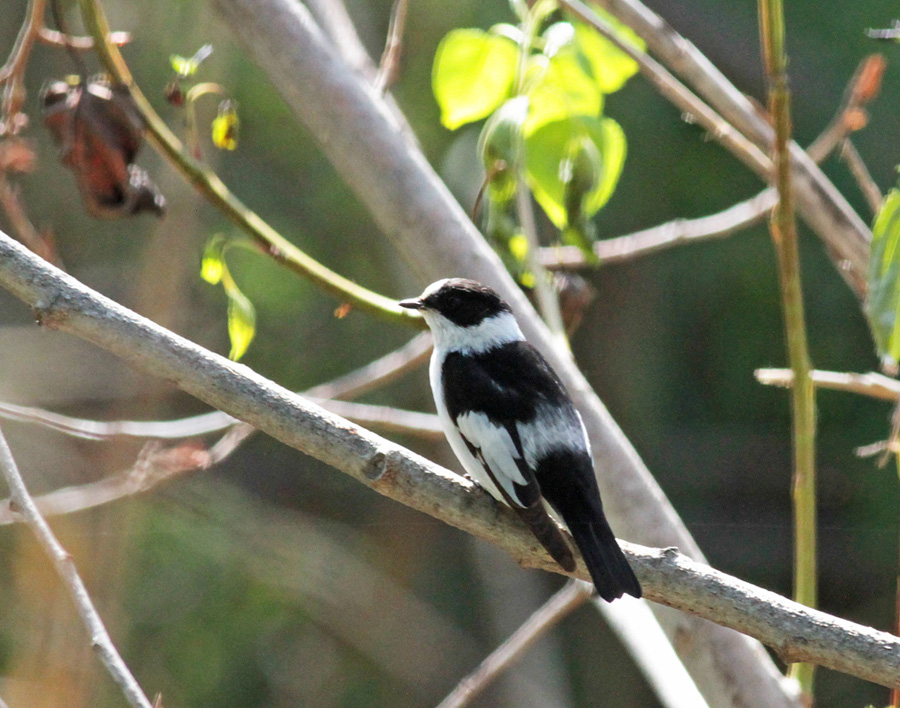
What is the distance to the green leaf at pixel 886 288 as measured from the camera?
5.05ft

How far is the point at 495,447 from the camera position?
2.02 m

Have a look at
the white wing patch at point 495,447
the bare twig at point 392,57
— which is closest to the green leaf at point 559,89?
the bare twig at point 392,57

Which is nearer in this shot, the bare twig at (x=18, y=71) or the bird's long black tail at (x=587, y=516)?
the bird's long black tail at (x=587, y=516)

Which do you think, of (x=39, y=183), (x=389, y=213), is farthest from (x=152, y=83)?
(x=389, y=213)

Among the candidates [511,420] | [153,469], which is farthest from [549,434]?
[153,469]

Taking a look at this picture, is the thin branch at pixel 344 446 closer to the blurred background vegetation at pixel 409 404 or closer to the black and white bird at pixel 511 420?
the black and white bird at pixel 511 420

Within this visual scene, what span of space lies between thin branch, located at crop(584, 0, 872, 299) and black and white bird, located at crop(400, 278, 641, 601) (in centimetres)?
68

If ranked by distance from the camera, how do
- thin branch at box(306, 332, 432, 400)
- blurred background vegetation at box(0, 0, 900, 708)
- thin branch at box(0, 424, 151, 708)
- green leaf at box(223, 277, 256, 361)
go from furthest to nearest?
blurred background vegetation at box(0, 0, 900, 708) < thin branch at box(306, 332, 432, 400) < green leaf at box(223, 277, 256, 361) < thin branch at box(0, 424, 151, 708)

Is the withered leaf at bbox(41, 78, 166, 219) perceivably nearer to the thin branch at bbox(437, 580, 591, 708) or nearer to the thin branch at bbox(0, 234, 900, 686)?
the thin branch at bbox(0, 234, 900, 686)

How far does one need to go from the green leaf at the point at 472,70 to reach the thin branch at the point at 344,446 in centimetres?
76

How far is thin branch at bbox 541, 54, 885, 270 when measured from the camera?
2322mm

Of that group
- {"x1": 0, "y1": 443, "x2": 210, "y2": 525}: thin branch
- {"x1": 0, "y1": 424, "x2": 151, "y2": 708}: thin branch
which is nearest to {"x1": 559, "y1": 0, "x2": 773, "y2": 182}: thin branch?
{"x1": 0, "y1": 443, "x2": 210, "y2": 525}: thin branch

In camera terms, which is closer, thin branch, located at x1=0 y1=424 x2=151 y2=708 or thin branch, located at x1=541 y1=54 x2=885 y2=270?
thin branch, located at x1=0 y1=424 x2=151 y2=708

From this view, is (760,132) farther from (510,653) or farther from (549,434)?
(510,653)
